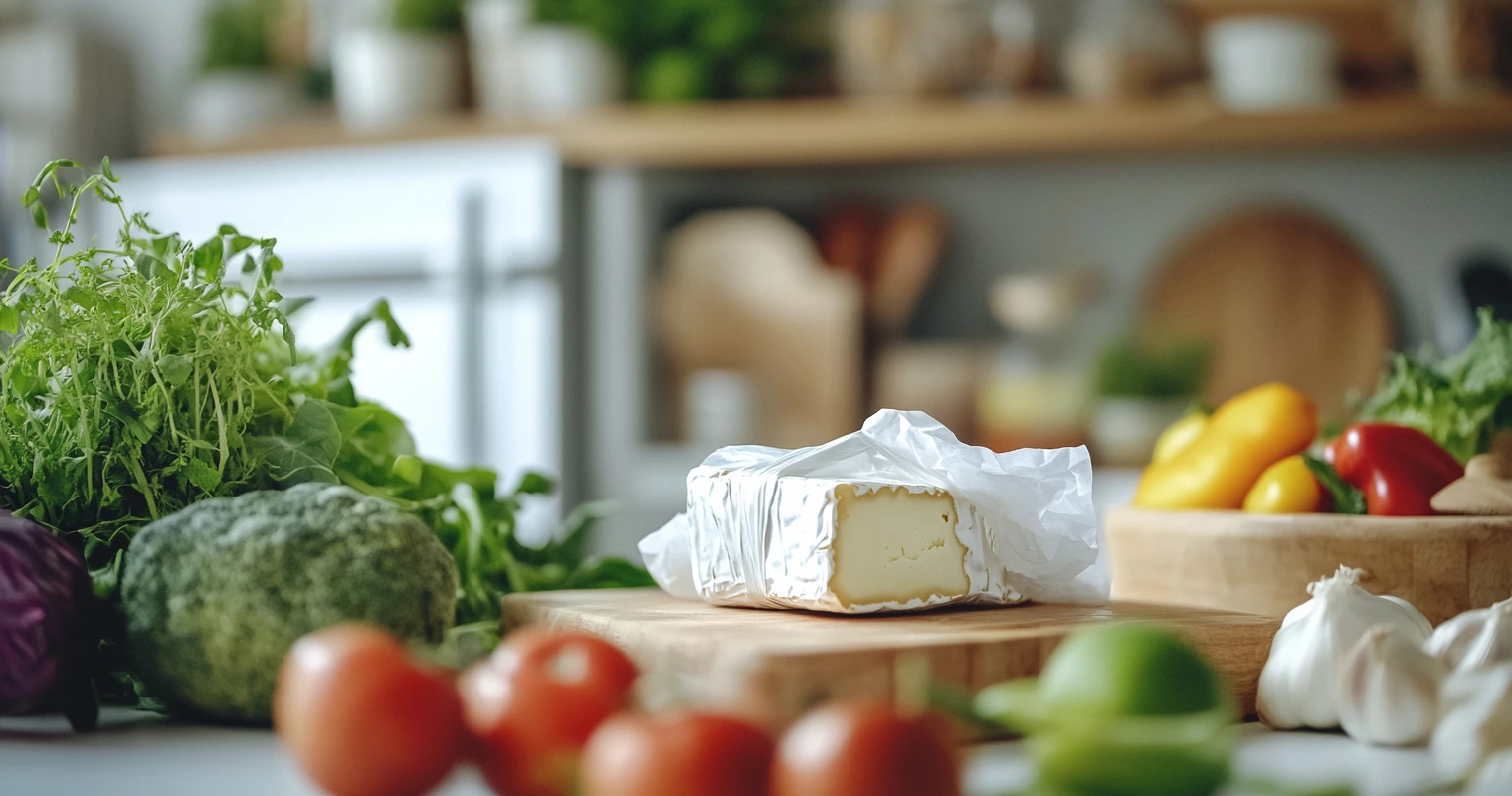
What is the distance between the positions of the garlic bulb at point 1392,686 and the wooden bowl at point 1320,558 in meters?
0.19

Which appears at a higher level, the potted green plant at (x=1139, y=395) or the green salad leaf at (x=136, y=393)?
the green salad leaf at (x=136, y=393)

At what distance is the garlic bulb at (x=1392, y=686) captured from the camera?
2.47ft

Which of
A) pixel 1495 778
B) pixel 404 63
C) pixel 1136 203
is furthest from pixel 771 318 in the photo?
pixel 1495 778

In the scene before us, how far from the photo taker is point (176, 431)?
86cm

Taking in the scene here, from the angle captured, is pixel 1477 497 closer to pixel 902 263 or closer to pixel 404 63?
pixel 902 263

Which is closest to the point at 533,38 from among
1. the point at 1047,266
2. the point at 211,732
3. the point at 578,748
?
the point at 1047,266

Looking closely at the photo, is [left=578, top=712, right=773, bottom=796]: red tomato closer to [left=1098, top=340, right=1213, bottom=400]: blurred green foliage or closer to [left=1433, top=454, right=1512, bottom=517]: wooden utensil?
[left=1433, top=454, right=1512, bottom=517]: wooden utensil

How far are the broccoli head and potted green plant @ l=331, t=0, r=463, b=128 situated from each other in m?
2.47

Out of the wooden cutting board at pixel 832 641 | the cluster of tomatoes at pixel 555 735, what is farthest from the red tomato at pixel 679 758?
the wooden cutting board at pixel 832 641

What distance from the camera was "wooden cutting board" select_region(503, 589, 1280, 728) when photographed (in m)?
0.73

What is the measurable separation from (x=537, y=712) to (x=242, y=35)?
315 centimetres

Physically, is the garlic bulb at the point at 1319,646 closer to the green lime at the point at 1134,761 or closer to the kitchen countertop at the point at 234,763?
the kitchen countertop at the point at 234,763

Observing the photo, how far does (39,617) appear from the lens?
30.4 inches

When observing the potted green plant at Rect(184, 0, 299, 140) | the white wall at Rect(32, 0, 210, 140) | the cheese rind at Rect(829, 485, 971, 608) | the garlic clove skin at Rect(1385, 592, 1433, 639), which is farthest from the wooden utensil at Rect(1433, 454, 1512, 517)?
the white wall at Rect(32, 0, 210, 140)
